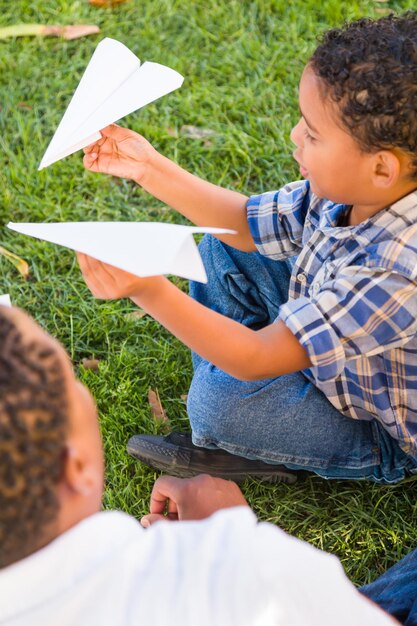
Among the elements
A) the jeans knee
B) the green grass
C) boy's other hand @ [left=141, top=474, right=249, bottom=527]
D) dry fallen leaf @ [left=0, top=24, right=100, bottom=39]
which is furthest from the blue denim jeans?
dry fallen leaf @ [left=0, top=24, right=100, bottom=39]

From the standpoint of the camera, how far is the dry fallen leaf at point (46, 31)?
3064 millimetres

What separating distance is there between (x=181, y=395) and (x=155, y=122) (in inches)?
41.4

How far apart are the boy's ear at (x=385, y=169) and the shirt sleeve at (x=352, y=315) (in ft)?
0.54

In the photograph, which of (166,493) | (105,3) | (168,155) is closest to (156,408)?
(166,493)

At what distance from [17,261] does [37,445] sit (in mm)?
1561

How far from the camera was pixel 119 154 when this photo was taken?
73.7 inches

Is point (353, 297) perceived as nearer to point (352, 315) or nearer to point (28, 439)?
point (352, 315)

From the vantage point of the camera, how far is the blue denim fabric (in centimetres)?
147

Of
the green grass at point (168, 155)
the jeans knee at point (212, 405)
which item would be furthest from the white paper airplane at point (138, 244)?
the green grass at point (168, 155)

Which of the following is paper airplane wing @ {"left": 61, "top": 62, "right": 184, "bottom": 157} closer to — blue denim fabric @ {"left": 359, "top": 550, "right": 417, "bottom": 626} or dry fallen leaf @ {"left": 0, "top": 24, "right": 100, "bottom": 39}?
blue denim fabric @ {"left": 359, "top": 550, "right": 417, "bottom": 626}

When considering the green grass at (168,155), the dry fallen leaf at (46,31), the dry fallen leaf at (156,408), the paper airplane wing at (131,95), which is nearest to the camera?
the paper airplane wing at (131,95)

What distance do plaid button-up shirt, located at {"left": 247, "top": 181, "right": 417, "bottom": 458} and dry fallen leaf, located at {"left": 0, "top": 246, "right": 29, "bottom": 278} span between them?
84cm

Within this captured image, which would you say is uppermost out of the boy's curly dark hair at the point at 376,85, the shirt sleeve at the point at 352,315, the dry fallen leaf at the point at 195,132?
the boy's curly dark hair at the point at 376,85

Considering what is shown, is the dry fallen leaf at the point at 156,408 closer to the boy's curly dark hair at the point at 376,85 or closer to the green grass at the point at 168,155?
the green grass at the point at 168,155
